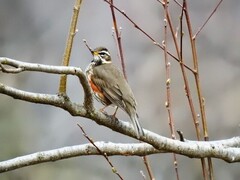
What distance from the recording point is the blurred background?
17.9ft

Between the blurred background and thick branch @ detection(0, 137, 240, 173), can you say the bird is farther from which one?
the blurred background

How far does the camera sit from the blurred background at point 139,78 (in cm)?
545

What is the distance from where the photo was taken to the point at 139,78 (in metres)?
5.55

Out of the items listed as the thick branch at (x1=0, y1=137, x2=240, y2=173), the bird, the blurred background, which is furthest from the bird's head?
the blurred background

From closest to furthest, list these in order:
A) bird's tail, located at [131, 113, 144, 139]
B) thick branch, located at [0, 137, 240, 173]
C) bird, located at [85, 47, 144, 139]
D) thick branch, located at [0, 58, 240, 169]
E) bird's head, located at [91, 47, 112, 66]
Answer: thick branch, located at [0, 58, 240, 169]
bird's tail, located at [131, 113, 144, 139]
thick branch, located at [0, 137, 240, 173]
bird, located at [85, 47, 144, 139]
bird's head, located at [91, 47, 112, 66]

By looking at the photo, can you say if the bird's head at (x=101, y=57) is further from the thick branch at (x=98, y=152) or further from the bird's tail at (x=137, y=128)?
the thick branch at (x=98, y=152)

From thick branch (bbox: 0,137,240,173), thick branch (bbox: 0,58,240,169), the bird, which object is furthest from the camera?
the bird

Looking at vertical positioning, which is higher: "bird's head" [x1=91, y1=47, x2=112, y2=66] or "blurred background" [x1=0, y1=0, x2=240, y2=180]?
"blurred background" [x1=0, y1=0, x2=240, y2=180]

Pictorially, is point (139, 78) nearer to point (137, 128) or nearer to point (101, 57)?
point (101, 57)

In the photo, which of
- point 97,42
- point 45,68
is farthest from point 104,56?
point 97,42

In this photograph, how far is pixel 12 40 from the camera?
19.7 ft

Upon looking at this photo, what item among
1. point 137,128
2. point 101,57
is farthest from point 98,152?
point 101,57

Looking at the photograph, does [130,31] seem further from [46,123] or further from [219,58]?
[46,123]

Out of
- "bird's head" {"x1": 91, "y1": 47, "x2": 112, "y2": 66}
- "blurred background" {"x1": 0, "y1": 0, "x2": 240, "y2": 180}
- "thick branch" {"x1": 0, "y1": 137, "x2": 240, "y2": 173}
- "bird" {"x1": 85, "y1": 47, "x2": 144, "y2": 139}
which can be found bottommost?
"thick branch" {"x1": 0, "y1": 137, "x2": 240, "y2": 173}
